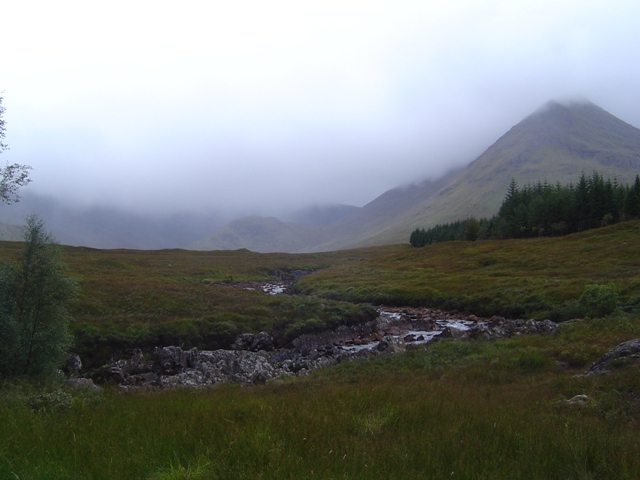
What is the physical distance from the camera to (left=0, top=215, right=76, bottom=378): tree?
1301 centimetres

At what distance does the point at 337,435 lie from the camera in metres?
6.38

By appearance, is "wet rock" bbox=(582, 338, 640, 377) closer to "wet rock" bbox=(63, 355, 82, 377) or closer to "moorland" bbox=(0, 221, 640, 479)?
"moorland" bbox=(0, 221, 640, 479)

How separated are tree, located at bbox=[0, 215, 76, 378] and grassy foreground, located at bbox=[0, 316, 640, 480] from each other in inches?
101

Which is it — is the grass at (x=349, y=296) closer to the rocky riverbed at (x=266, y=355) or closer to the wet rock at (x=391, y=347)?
the rocky riverbed at (x=266, y=355)

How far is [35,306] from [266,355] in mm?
14784

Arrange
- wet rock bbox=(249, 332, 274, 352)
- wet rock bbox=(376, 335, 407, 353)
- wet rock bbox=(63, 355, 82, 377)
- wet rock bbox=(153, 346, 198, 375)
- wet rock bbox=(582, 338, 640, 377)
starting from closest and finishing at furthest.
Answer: wet rock bbox=(582, 338, 640, 377), wet rock bbox=(63, 355, 82, 377), wet rock bbox=(153, 346, 198, 375), wet rock bbox=(376, 335, 407, 353), wet rock bbox=(249, 332, 274, 352)

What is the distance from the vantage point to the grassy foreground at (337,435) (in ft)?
16.7

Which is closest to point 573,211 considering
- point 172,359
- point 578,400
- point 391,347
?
point 391,347

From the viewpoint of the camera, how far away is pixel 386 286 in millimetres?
55531

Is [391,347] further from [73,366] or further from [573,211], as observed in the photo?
[573,211]

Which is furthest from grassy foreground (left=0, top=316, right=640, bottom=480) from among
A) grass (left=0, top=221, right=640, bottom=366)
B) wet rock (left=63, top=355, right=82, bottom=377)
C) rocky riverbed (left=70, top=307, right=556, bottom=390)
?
wet rock (left=63, top=355, right=82, bottom=377)

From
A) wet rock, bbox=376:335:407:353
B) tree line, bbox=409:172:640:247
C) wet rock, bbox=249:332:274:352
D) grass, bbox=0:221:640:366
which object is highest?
tree line, bbox=409:172:640:247

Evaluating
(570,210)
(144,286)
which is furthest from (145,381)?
(570,210)

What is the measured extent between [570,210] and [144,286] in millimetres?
91699
